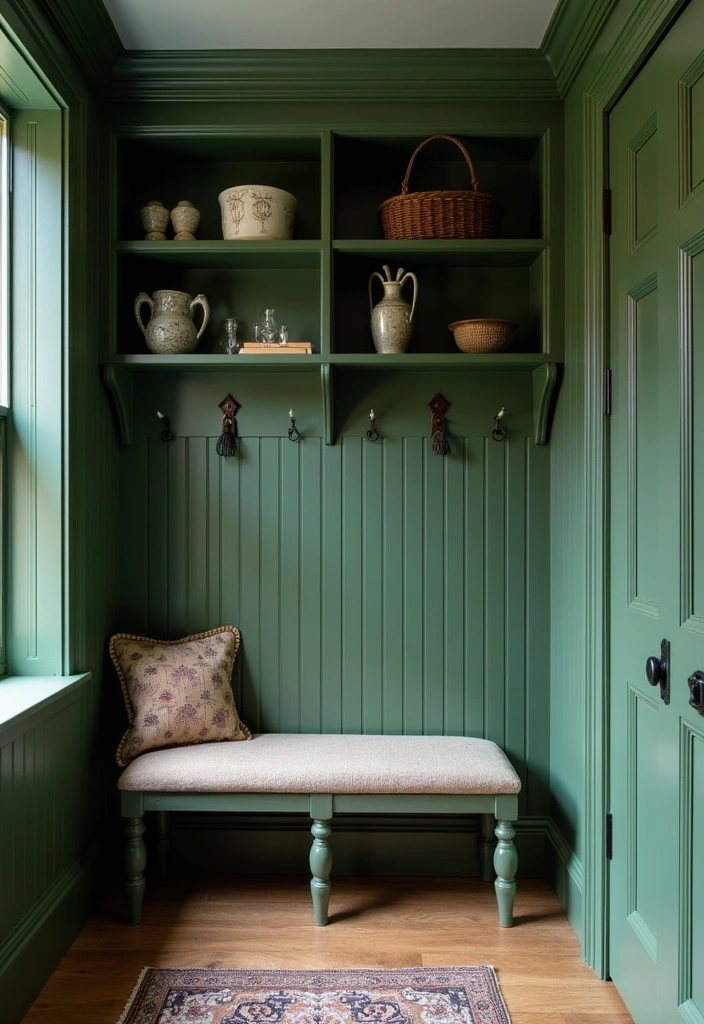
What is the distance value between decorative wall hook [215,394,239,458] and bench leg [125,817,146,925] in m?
1.21

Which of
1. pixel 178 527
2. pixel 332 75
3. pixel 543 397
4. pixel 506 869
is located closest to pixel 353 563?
pixel 178 527

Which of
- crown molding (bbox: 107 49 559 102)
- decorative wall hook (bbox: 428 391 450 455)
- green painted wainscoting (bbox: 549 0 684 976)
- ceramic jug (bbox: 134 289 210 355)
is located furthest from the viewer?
decorative wall hook (bbox: 428 391 450 455)

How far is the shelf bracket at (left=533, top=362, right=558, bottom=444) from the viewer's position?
Answer: 2.59m

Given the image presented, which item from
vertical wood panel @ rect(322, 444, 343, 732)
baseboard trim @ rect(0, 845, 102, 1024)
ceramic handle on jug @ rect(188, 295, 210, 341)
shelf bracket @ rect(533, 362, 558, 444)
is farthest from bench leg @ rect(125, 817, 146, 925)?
A: shelf bracket @ rect(533, 362, 558, 444)

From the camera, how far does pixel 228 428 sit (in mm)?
2768

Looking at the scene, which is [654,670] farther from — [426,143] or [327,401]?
[426,143]

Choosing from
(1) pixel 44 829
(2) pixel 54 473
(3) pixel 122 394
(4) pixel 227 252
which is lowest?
(1) pixel 44 829

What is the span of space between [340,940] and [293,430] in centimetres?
160

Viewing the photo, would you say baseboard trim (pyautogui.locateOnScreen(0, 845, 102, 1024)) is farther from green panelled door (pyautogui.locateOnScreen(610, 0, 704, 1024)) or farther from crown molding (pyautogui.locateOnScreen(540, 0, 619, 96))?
crown molding (pyautogui.locateOnScreen(540, 0, 619, 96))

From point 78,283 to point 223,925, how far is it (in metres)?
2.00

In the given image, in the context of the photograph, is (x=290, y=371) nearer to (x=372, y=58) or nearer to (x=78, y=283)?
(x=78, y=283)

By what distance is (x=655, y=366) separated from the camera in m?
1.92

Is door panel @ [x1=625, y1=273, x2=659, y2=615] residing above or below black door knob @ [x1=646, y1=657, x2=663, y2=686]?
above

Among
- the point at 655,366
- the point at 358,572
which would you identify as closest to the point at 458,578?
the point at 358,572
